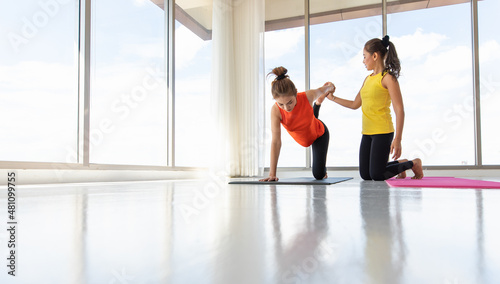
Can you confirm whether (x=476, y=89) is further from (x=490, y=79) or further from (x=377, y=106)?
(x=377, y=106)

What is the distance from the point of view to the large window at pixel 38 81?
8.53 ft

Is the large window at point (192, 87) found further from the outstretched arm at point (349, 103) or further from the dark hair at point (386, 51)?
the dark hair at point (386, 51)

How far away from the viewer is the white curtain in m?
4.96

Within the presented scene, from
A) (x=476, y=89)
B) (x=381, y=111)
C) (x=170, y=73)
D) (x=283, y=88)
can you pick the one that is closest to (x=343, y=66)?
(x=476, y=89)

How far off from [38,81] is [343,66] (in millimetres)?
3980

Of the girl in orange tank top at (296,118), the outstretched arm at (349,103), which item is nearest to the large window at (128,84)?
the girl in orange tank top at (296,118)

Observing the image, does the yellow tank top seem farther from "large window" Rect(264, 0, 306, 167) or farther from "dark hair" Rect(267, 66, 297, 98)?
"large window" Rect(264, 0, 306, 167)

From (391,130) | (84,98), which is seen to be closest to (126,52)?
(84,98)

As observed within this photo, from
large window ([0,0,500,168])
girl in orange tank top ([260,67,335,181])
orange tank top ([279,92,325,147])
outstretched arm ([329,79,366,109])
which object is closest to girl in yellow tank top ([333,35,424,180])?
outstretched arm ([329,79,366,109])

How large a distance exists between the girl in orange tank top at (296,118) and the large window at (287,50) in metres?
2.30

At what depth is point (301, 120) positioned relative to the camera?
105 inches

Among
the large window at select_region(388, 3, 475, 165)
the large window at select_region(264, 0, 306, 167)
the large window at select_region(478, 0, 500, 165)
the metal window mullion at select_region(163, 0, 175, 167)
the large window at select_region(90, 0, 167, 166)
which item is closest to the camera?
the large window at select_region(90, 0, 167, 166)

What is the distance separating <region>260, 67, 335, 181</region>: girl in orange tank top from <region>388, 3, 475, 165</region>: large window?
2351 millimetres

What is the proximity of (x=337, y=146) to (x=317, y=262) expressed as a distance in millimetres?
5044
